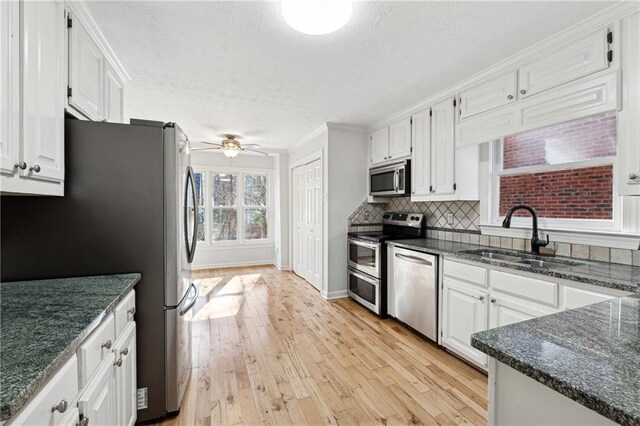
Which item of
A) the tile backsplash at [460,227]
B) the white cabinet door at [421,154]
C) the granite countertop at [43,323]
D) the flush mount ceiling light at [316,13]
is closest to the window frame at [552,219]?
the tile backsplash at [460,227]

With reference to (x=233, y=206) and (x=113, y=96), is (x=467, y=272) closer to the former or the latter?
(x=113, y=96)

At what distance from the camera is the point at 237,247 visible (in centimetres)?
605

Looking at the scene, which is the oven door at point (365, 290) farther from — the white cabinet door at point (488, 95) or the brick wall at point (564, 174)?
the white cabinet door at point (488, 95)

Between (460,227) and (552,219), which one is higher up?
(552,219)

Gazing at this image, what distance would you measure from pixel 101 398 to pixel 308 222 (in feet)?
12.3

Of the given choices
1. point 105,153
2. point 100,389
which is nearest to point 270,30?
point 105,153

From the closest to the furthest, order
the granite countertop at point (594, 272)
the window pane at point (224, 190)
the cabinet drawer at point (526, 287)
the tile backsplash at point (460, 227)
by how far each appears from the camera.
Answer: the granite countertop at point (594, 272), the cabinet drawer at point (526, 287), the tile backsplash at point (460, 227), the window pane at point (224, 190)

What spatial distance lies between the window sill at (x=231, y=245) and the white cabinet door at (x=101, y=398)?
4.72m

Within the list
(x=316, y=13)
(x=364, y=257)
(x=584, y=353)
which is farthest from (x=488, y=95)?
(x=584, y=353)

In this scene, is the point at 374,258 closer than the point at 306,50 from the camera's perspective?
No

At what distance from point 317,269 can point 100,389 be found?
340 centimetres

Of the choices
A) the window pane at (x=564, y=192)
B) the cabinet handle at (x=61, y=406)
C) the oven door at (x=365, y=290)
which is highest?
the window pane at (x=564, y=192)

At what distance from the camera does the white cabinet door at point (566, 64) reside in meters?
1.75

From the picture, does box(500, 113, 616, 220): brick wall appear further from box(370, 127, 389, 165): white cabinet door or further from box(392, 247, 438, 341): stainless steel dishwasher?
box(370, 127, 389, 165): white cabinet door
